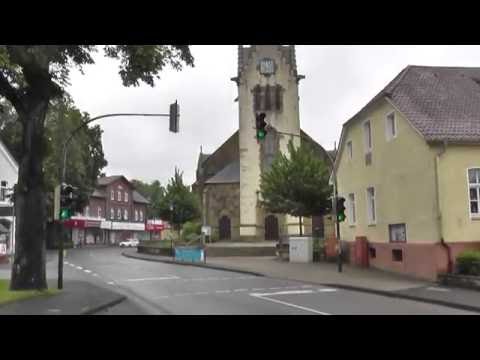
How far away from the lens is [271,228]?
175 feet

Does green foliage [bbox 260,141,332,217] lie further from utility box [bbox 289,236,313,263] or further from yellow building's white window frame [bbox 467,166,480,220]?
yellow building's white window frame [bbox 467,166,480,220]

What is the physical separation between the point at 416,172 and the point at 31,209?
14257 millimetres

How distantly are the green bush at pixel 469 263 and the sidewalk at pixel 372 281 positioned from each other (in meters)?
1.03

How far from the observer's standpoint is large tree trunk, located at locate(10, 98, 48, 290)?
54.9 feet

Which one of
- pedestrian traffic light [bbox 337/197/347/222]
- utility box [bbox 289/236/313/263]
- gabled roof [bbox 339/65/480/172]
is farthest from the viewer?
utility box [bbox 289/236/313/263]

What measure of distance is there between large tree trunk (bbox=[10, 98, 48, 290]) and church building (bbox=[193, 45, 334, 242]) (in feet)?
120

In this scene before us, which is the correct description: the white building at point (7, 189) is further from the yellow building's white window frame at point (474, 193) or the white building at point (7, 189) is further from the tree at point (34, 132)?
the yellow building's white window frame at point (474, 193)

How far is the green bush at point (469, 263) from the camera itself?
18.7 m

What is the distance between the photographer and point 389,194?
2481 cm

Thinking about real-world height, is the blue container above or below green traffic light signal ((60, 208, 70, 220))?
below

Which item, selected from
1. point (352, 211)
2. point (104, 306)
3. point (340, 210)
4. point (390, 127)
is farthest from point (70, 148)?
point (104, 306)

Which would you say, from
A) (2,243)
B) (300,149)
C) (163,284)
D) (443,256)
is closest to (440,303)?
(443,256)

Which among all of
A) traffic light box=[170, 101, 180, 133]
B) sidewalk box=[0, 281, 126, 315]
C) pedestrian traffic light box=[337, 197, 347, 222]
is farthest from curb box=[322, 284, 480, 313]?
traffic light box=[170, 101, 180, 133]

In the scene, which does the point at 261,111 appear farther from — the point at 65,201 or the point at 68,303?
the point at 68,303
